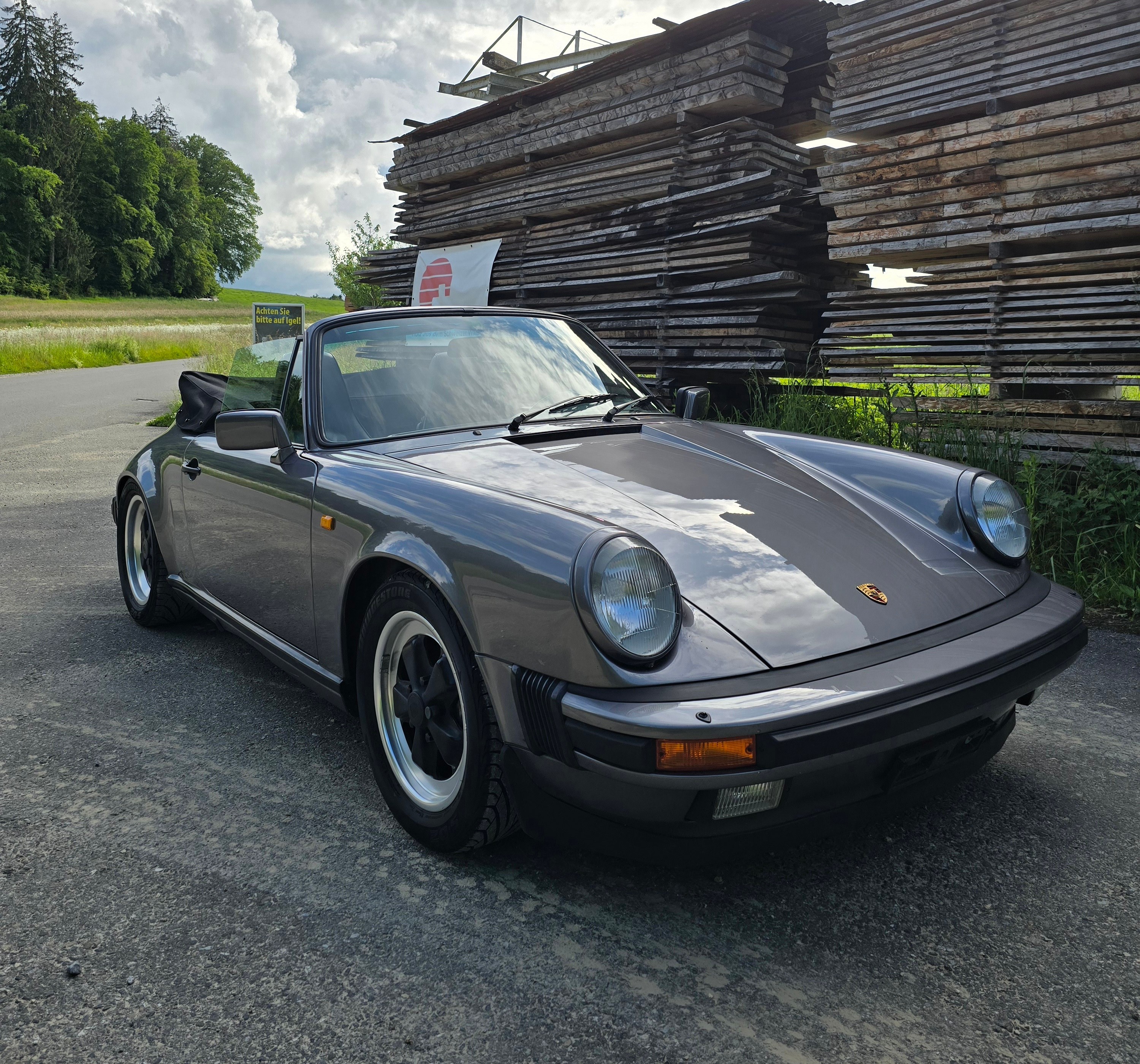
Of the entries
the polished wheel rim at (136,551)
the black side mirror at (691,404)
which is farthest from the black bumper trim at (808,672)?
the polished wheel rim at (136,551)

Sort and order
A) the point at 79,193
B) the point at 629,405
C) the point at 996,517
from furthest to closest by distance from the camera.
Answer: the point at 79,193
the point at 629,405
the point at 996,517

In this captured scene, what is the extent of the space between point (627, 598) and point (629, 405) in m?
1.53

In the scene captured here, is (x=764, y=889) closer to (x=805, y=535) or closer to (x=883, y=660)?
(x=883, y=660)

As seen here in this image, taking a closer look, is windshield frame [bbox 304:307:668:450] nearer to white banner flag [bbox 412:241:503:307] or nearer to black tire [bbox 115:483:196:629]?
black tire [bbox 115:483:196:629]

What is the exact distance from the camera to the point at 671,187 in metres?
8.70

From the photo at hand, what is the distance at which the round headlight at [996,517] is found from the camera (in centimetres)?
252

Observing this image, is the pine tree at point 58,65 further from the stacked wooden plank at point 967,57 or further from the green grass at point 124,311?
the stacked wooden plank at point 967,57

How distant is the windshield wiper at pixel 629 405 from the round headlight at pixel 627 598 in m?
1.25

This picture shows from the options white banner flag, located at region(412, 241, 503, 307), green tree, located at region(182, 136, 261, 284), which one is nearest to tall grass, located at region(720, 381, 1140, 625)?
white banner flag, located at region(412, 241, 503, 307)

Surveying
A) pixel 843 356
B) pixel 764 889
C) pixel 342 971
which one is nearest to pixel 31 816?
pixel 342 971

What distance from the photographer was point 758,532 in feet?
7.61

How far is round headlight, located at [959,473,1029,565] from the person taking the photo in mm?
2518

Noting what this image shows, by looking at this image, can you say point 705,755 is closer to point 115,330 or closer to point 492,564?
point 492,564

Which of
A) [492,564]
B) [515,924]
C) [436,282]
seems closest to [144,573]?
[492,564]
